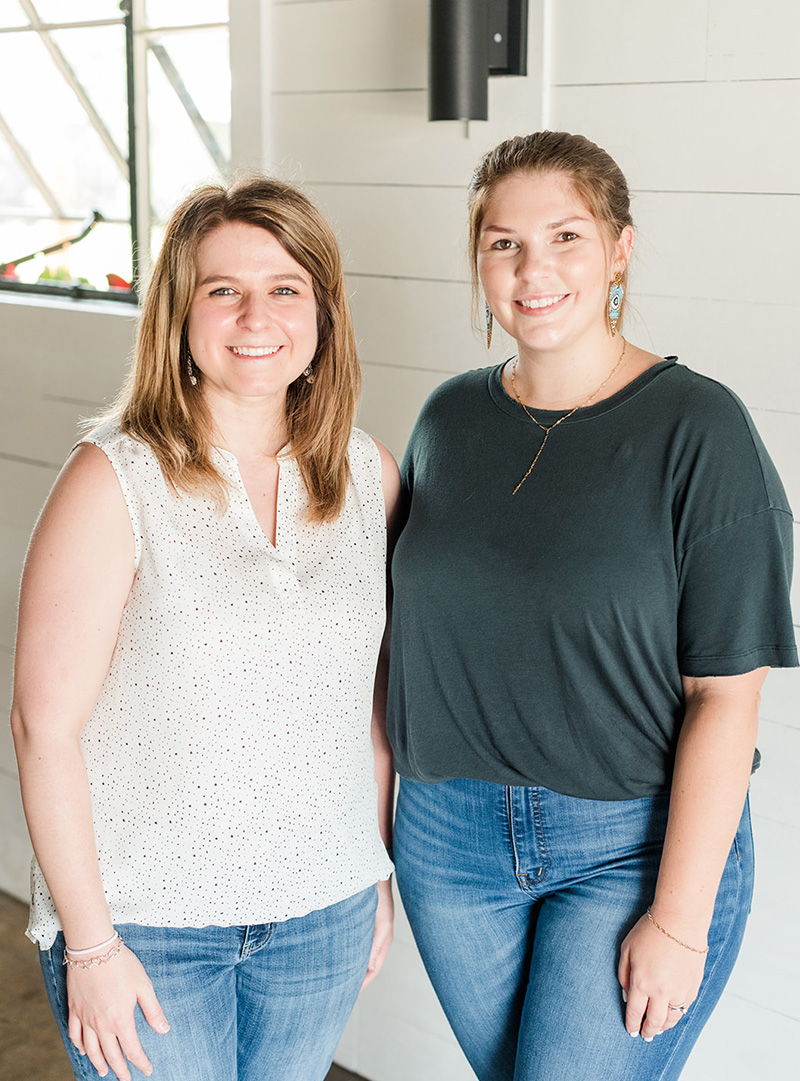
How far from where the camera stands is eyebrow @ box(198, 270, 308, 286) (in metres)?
1.47

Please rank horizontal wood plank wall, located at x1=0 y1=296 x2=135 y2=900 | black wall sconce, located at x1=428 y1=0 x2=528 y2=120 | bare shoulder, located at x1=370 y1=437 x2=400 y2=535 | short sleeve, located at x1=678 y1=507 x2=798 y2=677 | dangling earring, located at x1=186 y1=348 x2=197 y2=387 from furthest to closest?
horizontal wood plank wall, located at x1=0 y1=296 x2=135 y2=900
black wall sconce, located at x1=428 y1=0 x2=528 y2=120
bare shoulder, located at x1=370 y1=437 x2=400 y2=535
dangling earring, located at x1=186 y1=348 x2=197 y2=387
short sleeve, located at x1=678 y1=507 x2=798 y2=677

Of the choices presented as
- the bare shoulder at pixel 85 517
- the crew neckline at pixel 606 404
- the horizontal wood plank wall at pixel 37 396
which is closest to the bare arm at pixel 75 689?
the bare shoulder at pixel 85 517

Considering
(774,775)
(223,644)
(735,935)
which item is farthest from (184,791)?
(774,775)

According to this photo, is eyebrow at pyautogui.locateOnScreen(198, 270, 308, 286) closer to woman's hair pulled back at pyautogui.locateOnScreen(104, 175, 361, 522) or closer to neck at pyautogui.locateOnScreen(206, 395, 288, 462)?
woman's hair pulled back at pyautogui.locateOnScreen(104, 175, 361, 522)

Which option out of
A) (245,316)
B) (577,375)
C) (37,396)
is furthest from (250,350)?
(37,396)

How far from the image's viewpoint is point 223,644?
139 cm

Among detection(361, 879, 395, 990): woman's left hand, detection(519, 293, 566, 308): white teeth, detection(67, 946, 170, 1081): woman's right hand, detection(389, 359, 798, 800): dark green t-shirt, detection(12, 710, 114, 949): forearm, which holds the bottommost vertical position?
detection(361, 879, 395, 990): woman's left hand

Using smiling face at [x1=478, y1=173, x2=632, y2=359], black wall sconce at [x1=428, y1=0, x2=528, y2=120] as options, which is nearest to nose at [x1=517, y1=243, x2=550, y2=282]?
smiling face at [x1=478, y1=173, x2=632, y2=359]

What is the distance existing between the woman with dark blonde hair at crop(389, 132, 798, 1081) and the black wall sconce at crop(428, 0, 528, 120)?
34 cm

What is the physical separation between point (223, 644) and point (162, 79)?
1768mm

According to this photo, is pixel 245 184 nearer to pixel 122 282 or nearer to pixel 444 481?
pixel 444 481

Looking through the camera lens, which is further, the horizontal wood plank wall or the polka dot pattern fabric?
the horizontal wood plank wall

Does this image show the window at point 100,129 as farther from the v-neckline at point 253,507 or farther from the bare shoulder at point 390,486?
the v-neckline at point 253,507

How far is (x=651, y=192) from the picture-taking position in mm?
1807
